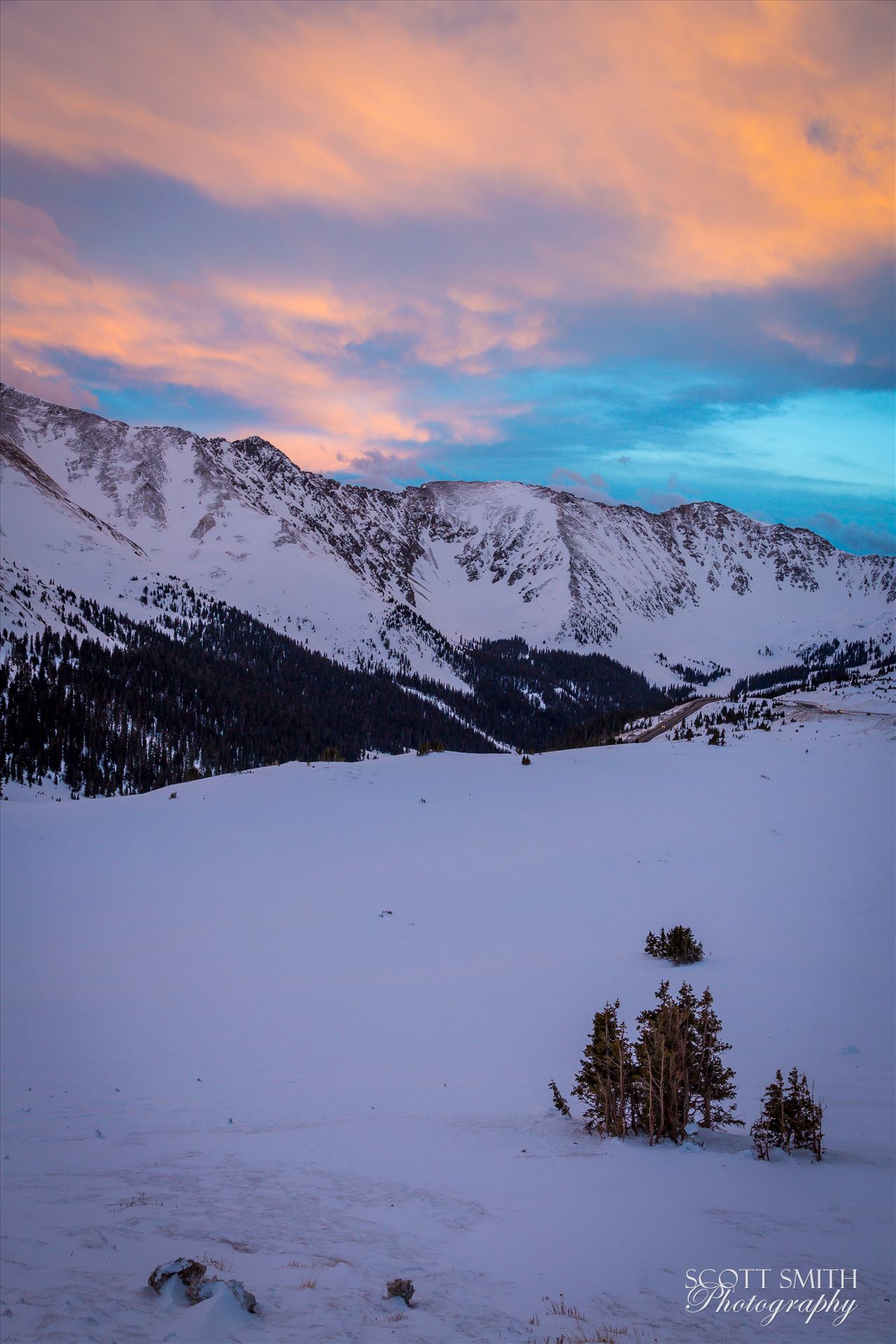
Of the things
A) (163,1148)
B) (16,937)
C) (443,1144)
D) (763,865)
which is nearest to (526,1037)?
(443,1144)

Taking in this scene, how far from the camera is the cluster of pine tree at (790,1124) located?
8.12 metres

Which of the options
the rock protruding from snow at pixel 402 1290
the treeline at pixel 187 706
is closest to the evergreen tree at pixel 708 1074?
the rock protruding from snow at pixel 402 1290

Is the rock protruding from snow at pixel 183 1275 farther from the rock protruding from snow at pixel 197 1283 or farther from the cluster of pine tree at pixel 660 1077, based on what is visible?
the cluster of pine tree at pixel 660 1077

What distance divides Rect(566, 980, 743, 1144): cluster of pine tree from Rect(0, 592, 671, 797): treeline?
29.0 m

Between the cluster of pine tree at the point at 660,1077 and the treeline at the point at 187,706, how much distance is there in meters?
29.0

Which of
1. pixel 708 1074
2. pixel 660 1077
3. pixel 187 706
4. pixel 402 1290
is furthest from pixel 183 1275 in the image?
pixel 187 706

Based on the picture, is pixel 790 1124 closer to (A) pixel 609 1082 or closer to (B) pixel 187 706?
(A) pixel 609 1082

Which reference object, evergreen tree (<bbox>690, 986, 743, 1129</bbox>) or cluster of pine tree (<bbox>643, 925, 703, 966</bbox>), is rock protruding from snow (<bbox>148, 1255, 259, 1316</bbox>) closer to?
evergreen tree (<bbox>690, 986, 743, 1129</bbox>)

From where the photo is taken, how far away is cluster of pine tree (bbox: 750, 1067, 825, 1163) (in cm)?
812

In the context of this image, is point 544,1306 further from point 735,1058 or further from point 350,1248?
point 735,1058

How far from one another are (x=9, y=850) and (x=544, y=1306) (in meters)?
25.1

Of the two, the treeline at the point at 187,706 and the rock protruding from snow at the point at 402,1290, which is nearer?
the rock protruding from snow at the point at 402,1290

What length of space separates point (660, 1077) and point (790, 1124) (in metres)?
1.55

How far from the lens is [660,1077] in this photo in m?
8.92
